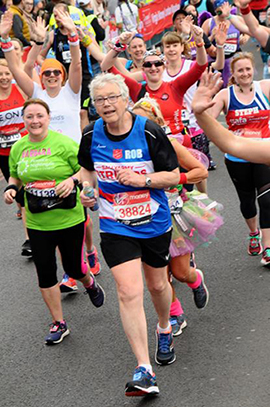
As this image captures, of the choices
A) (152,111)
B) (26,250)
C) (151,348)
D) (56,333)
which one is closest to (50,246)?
(56,333)

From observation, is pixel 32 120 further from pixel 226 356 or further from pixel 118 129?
pixel 226 356

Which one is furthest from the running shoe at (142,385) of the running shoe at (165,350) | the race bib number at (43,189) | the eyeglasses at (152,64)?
the eyeglasses at (152,64)

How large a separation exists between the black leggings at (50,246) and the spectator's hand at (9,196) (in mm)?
312

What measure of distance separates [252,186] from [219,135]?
3427 mm

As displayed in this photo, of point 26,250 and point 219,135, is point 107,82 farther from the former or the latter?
point 26,250

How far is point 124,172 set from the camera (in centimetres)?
482

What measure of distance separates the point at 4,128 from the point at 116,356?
10.5 ft

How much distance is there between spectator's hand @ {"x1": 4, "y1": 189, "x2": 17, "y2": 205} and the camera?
223 inches

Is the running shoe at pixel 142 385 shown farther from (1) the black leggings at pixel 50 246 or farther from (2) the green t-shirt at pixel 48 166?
(2) the green t-shirt at pixel 48 166

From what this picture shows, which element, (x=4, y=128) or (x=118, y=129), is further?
(x=4, y=128)

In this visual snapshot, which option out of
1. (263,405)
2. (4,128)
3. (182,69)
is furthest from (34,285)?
(263,405)

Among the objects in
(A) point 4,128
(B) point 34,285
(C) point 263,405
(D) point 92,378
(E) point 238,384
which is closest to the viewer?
(C) point 263,405

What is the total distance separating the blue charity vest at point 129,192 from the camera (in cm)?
495

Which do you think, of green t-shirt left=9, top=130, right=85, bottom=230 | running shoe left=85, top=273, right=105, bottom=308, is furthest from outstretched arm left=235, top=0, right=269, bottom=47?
running shoe left=85, top=273, right=105, bottom=308
